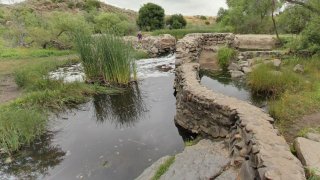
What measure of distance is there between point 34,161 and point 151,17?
25.6 m

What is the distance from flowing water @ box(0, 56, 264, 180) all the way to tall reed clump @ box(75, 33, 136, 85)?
3.26 ft

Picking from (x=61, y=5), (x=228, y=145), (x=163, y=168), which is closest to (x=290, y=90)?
(x=228, y=145)

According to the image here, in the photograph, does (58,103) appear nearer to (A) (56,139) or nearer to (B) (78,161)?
(A) (56,139)

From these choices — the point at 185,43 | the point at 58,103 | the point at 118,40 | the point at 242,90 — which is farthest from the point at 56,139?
the point at 185,43

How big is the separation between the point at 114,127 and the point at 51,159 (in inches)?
69.3

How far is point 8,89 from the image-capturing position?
10.3 meters

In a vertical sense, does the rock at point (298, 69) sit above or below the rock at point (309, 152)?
above

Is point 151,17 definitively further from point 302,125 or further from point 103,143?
point 302,125

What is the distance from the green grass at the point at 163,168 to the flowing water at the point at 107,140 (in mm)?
577

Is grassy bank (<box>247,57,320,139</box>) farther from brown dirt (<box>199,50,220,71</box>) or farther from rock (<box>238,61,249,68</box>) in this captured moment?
brown dirt (<box>199,50,220,71</box>)

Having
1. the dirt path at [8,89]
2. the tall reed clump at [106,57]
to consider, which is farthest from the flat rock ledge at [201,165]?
the dirt path at [8,89]

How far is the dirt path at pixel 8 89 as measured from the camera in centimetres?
916

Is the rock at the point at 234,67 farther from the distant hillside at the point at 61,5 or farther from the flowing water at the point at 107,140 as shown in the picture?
the distant hillside at the point at 61,5

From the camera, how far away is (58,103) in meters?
8.42
